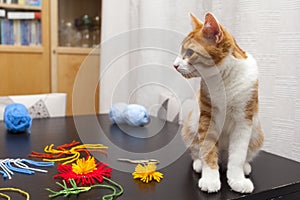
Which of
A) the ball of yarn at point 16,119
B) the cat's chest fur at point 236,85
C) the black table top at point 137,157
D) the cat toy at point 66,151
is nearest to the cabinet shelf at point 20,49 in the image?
the black table top at point 137,157

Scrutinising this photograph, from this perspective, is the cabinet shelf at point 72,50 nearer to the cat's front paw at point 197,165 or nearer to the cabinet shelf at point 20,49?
the cabinet shelf at point 20,49

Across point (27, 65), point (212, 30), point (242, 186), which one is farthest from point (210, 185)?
point (27, 65)

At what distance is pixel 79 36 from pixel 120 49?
146cm

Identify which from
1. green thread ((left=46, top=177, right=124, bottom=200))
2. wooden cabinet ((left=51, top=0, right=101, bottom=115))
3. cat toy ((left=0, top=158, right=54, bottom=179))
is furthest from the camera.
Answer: wooden cabinet ((left=51, top=0, right=101, bottom=115))

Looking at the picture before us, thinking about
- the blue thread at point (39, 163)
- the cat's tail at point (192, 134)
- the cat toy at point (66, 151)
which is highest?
the cat's tail at point (192, 134)

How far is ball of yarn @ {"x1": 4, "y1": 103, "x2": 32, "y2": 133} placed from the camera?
1005 mm

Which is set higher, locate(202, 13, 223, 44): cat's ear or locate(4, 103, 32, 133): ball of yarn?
locate(202, 13, 223, 44): cat's ear

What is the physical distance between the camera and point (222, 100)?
2.05 ft

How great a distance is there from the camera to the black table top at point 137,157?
1.95 ft

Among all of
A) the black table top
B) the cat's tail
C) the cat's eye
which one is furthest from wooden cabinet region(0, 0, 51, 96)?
the cat's eye

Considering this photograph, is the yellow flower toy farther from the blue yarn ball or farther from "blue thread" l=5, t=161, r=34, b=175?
the blue yarn ball

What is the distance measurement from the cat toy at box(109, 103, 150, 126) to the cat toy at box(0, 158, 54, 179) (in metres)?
0.41

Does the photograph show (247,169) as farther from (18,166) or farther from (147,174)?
(18,166)

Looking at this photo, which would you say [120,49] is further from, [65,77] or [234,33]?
[65,77]
